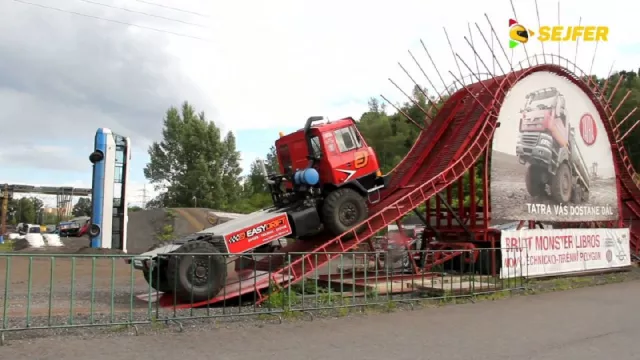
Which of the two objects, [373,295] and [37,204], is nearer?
[373,295]

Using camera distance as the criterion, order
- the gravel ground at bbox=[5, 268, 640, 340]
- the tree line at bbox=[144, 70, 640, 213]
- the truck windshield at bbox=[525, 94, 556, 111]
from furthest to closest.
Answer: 1. the tree line at bbox=[144, 70, 640, 213]
2. the truck windshield at bbox=[525, 94, 556, 111]
3. the gravel ground at bbox=[5, 268, 640, 340]

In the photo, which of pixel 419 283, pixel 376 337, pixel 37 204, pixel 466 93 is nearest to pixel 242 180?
pixel 466 93

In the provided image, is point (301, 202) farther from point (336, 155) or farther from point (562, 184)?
point (562, 184)

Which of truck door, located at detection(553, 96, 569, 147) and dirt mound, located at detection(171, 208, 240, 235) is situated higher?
truck door, located at detection(553, 96, 569, 147)

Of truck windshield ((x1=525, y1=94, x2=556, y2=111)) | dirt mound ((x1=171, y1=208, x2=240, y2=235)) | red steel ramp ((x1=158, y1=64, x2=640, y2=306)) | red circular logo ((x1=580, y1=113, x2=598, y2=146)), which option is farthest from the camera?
dirt mound ((x1=171, y1=208, x2=240, y2=235))

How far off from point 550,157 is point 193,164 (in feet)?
136

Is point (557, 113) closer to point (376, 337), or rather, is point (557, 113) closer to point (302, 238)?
point (302, 238)

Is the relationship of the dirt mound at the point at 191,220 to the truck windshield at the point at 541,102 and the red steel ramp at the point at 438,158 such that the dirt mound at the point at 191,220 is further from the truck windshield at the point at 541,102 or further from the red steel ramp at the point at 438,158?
the truck windshield at the point at 541,102

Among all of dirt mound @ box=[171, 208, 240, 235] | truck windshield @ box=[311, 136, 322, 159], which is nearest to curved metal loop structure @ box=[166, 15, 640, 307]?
truck windshield @ box=[311, 136, 322, 159]

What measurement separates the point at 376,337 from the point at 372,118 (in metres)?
78.5

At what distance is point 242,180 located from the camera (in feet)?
188

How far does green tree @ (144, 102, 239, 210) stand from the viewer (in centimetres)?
5322

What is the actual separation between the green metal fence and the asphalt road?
716 mm

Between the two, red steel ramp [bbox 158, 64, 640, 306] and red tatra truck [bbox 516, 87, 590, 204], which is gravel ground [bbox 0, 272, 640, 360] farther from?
red tatra truck [bbox 516, 87, 590, 204]
